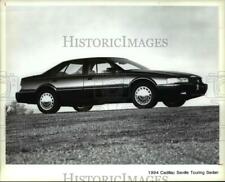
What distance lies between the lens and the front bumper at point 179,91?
773 centimetres

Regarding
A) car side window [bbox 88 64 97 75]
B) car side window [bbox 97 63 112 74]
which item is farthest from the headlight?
car side window [bbox 88 64 97 75]

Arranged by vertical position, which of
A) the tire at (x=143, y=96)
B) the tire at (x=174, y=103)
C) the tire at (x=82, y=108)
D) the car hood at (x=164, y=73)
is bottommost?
the tire at (x=82, y=108)

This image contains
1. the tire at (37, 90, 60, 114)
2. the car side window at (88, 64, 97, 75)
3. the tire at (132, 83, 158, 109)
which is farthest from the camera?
the tire at (37, 90, 60, 114)

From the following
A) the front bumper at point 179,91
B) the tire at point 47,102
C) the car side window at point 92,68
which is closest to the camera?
the front bumper at point 179,91

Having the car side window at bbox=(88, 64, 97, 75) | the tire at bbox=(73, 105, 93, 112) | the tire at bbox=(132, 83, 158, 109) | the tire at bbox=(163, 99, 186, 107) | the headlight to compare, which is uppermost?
the car side window at bbox=(88, 64, 97, 75)

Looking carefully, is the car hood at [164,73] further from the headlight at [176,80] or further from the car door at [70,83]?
the car door at [70,83]

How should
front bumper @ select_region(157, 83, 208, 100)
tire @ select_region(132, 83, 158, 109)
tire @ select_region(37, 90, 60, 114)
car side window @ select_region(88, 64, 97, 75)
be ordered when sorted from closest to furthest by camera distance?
front bumper @ select_region(157, 83, 208, 100), tire @ select_region(132, 83, 158, 109), car side window @ select_region(88, 64, 97, 75), tire @ select_region(37, 90, 60, 114)

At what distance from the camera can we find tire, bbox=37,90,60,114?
8.09 meters

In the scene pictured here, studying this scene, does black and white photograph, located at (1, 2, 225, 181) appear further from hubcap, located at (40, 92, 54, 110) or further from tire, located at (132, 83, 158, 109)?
hubcap, located at (40, 92, 54, 110)

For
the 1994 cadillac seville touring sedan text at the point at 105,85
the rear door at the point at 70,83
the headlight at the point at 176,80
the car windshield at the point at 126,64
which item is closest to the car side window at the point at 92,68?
the 1994 cadillac seville touring sedan text at the point at 105,85

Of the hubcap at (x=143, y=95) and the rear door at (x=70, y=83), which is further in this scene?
the rear door at (x=70, y=83)

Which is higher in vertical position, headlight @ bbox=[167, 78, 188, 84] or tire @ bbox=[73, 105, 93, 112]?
headlight @ bbox=[167, 78, 188, 84]

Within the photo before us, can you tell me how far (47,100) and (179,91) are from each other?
212 centimetres

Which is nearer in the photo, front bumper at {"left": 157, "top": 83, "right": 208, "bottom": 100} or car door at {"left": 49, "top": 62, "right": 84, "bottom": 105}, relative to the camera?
front bumper at {"left": 157, "top": 83, "right": 208, "bottom": 100}
